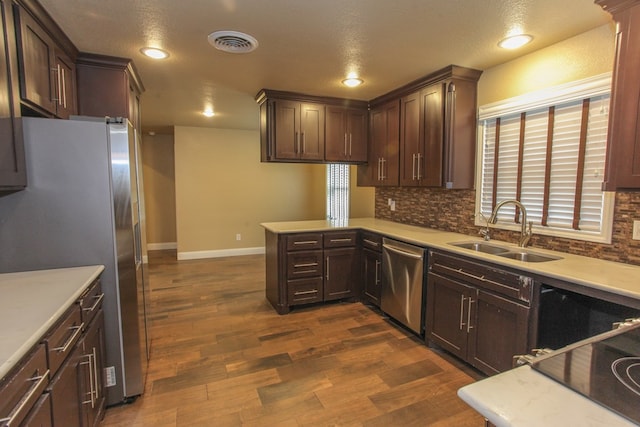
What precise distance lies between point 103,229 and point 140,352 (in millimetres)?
846

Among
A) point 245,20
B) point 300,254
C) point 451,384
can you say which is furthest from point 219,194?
point 451,384

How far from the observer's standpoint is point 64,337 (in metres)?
1.35

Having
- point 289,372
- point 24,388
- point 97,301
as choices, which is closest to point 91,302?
point 97,301

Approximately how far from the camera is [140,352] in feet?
Result: 6.97

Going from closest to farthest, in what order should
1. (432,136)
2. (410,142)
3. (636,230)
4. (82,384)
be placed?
(82,384) < (636,230) < (432,136) < (410,142)

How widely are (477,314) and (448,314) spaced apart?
0.28 metres

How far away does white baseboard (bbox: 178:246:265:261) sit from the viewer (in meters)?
5.85

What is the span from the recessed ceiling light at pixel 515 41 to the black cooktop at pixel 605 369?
6.58 ft

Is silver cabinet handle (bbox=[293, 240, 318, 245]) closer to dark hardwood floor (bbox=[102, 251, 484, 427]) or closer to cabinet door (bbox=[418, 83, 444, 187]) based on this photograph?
dark hardwood floor (bbox=[102, 251, 484, 427])

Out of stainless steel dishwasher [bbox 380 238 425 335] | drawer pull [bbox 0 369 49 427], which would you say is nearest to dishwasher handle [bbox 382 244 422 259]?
stainless steel dishwasher [bbox 380 238 425 335]

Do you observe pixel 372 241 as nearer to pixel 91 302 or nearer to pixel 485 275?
pixel 485 275

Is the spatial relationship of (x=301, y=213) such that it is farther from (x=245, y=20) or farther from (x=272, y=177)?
(x=245, y=20)

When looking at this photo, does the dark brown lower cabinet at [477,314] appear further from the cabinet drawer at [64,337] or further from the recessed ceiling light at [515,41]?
the cabinet drawer at [64,337]

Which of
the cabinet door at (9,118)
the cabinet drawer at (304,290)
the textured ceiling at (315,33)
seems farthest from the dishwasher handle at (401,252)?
the cabinet door at (9,118)
